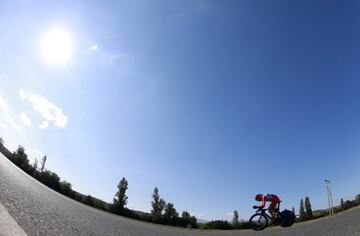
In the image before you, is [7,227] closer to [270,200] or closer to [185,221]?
[270,200]

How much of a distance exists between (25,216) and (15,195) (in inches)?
34.4

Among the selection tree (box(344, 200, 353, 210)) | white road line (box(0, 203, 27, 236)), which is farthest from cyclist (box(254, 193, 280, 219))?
tree (box(344, 200, 353, 210))

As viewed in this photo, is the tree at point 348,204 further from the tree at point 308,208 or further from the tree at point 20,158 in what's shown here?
the tree at point 20,158

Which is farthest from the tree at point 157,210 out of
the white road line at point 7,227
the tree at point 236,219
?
the white road line at point 7,227

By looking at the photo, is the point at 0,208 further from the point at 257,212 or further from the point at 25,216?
the point at 257,212

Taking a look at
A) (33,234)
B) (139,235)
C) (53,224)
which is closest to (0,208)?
(33,234)

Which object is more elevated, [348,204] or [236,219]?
[348,204]

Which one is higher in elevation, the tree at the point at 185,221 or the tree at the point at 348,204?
the tree at the point at 348,204

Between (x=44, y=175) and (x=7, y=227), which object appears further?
(x=44, y=175)

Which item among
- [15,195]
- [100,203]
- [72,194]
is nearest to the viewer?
[15,195]

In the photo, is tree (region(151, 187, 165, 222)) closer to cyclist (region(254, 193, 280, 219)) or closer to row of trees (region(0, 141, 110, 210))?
row of trees (region(0, 141, 110, 210))

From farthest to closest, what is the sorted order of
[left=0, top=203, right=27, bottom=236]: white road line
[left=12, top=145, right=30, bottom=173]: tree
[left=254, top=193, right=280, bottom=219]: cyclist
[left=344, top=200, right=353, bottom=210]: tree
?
[left=344, top=200, right=353, bottom=210]: tree < [left=12, top=145, right=30, bottom=173]: tree < [left=254, top=193, right=280, bottom=219]: cyclist < [left=0, top=203, right=27, bottom=236]: white road line

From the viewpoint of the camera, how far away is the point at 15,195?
379 cm

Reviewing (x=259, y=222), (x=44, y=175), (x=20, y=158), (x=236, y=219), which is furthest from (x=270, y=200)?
(x=44, y=175)
